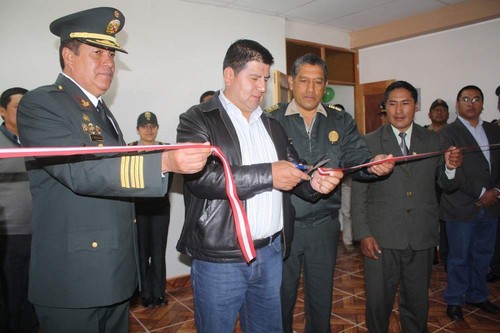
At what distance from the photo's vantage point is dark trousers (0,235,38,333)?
2547 mm

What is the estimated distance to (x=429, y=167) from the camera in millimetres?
2404

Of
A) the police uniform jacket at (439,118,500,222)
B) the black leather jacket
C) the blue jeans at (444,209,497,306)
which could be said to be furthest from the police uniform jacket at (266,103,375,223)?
the blue jeans at (444,209,497,306)

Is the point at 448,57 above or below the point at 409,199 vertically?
above

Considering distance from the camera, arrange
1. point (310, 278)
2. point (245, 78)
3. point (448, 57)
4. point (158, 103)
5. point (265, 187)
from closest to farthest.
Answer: point (265, 187)
point (245, 78)
point (310, 278)
point (158, 103)
point (448, 57)

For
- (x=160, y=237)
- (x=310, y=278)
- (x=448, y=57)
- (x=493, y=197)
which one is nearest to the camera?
(x=310, y=278)

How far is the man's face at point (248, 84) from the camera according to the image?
1747 mm

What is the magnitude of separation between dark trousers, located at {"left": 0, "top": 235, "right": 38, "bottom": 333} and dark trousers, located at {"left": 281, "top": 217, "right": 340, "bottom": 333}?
1901 mm

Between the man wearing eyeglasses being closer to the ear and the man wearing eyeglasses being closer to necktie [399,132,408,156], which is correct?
necktie [399,132,408,156]

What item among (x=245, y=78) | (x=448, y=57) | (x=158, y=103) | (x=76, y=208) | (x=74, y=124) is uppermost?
(x=448, y=57)

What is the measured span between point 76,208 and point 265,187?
75 centimetres

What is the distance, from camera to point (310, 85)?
7.57 feet

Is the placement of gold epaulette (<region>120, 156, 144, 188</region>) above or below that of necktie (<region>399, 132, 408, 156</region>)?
below

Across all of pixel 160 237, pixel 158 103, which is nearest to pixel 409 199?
pixel 160 237

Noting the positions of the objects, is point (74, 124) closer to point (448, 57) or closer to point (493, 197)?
point (493, 197)
